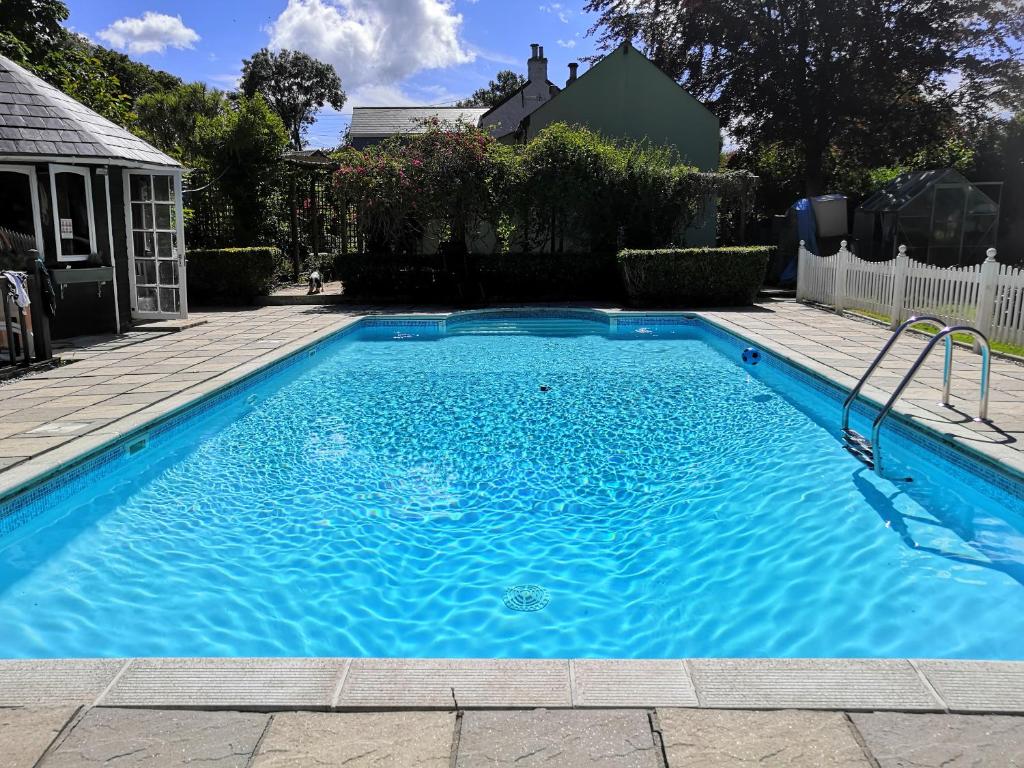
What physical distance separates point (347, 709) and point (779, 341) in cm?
817

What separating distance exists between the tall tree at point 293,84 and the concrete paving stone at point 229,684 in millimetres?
47339

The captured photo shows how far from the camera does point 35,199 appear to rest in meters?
9.02

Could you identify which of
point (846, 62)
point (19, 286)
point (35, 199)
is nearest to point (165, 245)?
point (35, 199)

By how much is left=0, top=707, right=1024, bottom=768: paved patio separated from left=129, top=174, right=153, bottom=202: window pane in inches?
395

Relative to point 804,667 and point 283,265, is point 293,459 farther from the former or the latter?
point 283,265

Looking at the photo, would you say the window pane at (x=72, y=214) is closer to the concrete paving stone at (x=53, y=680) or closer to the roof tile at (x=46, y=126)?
the roof tile at (x=46, y=126)

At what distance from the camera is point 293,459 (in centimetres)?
567

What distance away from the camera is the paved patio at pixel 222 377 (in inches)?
200

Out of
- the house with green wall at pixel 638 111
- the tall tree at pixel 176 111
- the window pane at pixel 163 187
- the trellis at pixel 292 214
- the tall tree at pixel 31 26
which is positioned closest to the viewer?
the window pane at pixel 163 187

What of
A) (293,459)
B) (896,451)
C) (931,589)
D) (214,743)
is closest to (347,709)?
(214,743)

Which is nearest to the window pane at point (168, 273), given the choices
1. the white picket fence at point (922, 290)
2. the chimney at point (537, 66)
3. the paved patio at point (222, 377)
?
the paved patio at point (222, 377)

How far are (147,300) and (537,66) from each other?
22822 mm

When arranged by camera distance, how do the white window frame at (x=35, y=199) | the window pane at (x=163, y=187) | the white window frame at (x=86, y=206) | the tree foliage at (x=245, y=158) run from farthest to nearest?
the tree foliage at (x=245, y=158) < the window pane at (x=163, y=187) < the white window frame at (x=86, y=206) < the white window frame at (x=35, y=199)

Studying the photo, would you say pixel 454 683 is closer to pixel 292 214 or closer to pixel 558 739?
pixel 558 739
